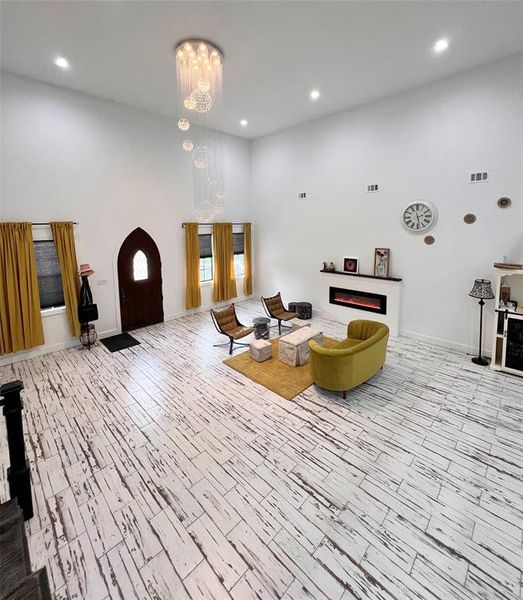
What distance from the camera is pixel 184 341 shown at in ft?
21.0

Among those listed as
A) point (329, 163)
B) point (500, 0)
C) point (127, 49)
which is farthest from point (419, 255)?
point (127, 49)

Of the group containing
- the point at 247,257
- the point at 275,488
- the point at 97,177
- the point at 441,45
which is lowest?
the point at 275,488

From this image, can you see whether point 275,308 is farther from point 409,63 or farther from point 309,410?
point 409,63

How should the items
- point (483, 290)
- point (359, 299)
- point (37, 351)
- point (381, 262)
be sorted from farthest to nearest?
point (359, 299) → point (381, 262) → point (37, 351) → point (483, 290)

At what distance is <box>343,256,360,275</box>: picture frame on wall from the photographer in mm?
6945

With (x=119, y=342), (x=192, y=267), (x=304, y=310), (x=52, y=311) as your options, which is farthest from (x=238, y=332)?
(x=52, y=311)

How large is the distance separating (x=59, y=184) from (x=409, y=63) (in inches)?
252

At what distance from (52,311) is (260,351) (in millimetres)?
4063

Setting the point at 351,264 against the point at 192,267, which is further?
the point at 192,267

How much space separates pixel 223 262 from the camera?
28.1ft

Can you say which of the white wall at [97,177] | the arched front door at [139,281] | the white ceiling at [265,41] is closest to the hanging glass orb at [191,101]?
the white ceiling at [265,41]

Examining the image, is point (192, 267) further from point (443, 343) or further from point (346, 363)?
point (443, 343)

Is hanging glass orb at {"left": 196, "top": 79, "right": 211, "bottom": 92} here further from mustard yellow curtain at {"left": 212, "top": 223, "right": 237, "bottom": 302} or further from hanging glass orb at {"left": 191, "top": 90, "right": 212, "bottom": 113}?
mustard yellow curtain at {"left": 212, "top": 223, "right": 237, "bottom": 302}

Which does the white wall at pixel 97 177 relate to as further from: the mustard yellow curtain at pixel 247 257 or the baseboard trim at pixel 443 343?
the baseboard trim at pixel 443 343
